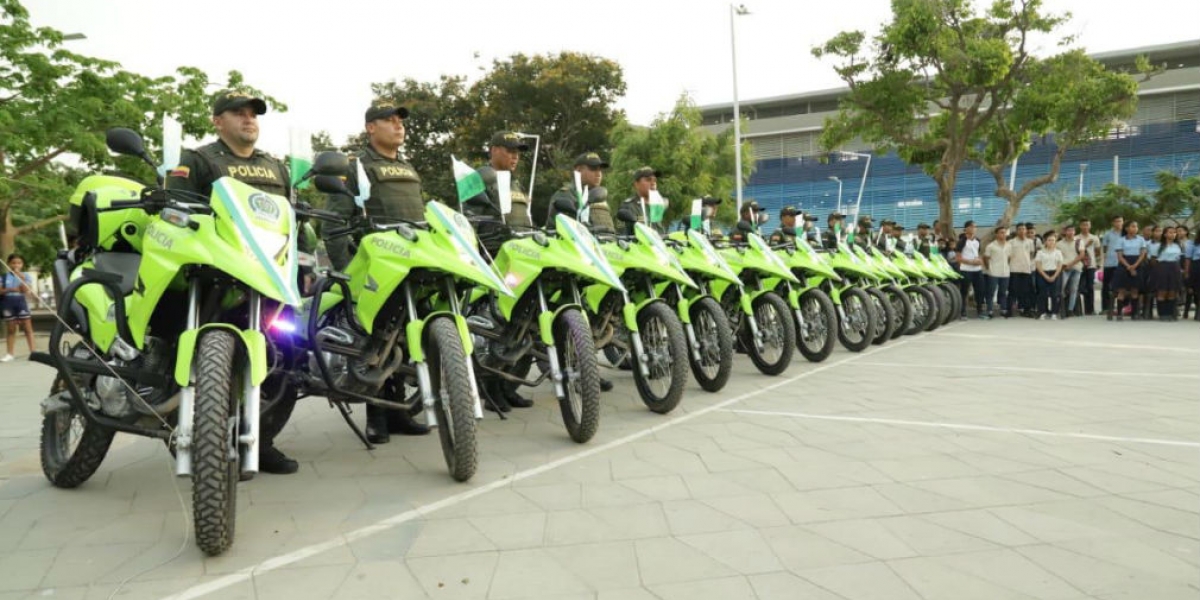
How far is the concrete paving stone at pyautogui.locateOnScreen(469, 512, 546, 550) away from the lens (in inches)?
123

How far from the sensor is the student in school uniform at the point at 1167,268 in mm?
13181

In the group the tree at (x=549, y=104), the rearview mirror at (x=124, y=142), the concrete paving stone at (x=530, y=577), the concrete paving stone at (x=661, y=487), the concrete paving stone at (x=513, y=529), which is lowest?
the concrete paving stone at (x=661, y=487)

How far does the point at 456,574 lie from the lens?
2.83m

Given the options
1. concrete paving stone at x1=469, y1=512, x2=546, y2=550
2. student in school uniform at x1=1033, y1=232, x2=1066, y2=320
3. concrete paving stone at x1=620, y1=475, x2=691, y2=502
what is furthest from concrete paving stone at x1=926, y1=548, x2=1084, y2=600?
student in school uniform at x1=1033, y1=232, x2=1066, y2=320

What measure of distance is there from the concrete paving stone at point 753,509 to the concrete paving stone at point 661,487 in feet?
0.50

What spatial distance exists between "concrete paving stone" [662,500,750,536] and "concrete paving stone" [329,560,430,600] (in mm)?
1004

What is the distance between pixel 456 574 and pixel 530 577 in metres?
0.25

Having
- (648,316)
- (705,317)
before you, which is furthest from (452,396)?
(705,317)

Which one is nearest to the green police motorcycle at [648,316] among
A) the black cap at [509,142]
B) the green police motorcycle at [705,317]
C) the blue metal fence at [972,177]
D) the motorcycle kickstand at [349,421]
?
the green police motorcycle at [705,317]

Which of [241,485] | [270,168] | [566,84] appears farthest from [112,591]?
[566,84]

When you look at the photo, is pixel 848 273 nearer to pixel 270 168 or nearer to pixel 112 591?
pixel 270 168

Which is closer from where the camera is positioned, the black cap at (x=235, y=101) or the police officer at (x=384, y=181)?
the black cap at (x=235, y=101)

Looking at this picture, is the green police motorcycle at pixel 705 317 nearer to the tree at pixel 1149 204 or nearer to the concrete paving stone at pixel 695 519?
the concrete paving stone at pixel 695 519

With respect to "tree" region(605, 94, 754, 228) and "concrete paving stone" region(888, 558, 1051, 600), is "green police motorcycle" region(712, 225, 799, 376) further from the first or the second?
"tree" region(605, 94, 754, 228)
